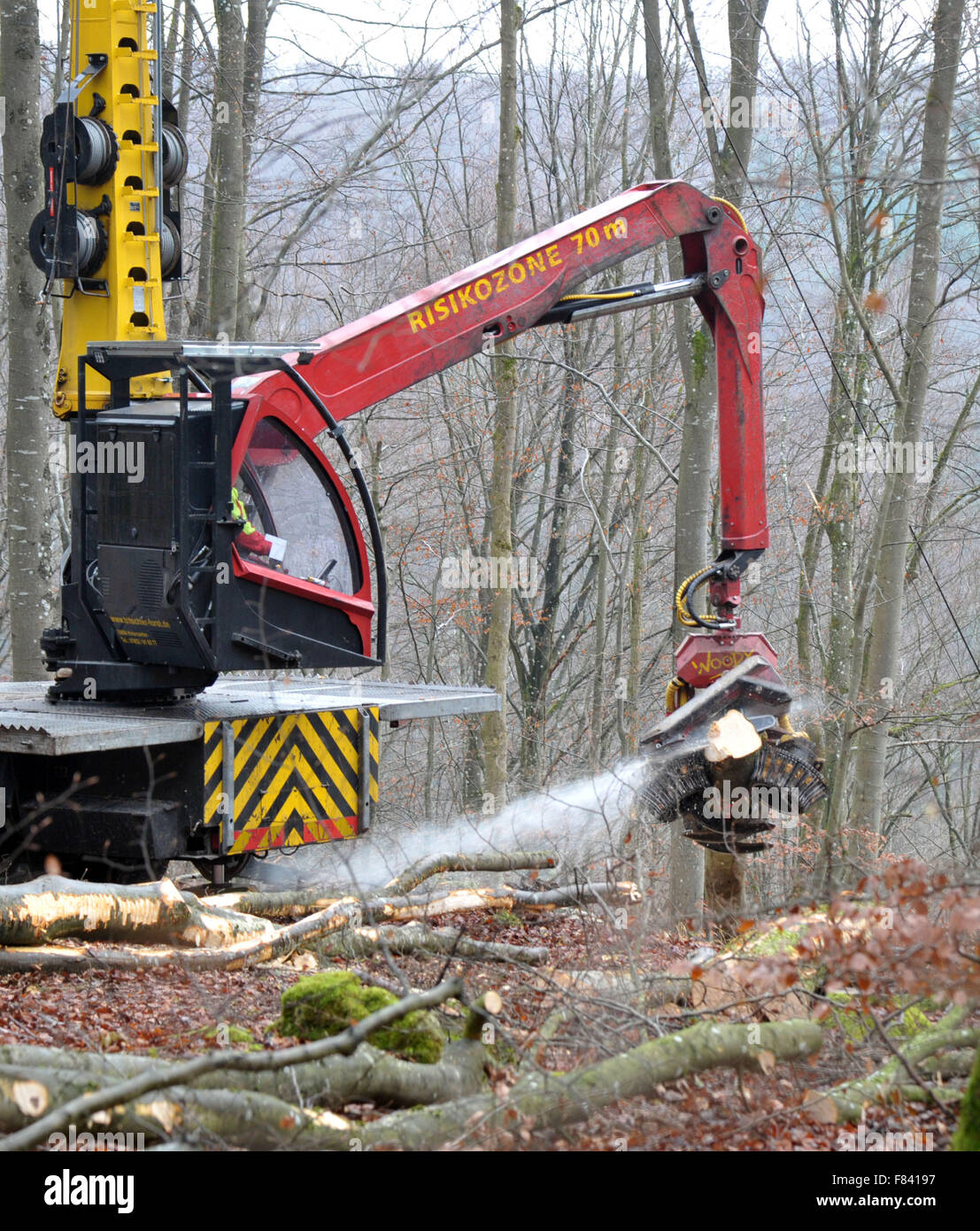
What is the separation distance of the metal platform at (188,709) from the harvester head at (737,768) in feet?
4.68

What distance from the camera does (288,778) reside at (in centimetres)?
750

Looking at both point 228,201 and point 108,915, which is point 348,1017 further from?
point 228,201

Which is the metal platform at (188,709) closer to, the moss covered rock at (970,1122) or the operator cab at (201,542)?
the operator cab at (201,542)

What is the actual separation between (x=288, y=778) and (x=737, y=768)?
102 inches

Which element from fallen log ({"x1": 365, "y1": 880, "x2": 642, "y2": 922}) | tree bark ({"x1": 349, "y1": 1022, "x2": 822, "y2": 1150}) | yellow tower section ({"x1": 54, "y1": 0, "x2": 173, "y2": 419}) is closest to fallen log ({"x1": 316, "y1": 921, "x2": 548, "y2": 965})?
fallen log ({"x1": 365, "y1": 880, "x2": 642, "y2": 922})

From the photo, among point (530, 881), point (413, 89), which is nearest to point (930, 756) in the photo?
point (413, 89)

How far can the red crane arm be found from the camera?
745 cm

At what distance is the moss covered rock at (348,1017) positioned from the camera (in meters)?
4.77

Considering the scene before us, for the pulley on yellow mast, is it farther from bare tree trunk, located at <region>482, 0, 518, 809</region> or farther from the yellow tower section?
bare tree trunk, located at <region>482, 0, 518, 809</region>

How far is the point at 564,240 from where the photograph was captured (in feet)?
26.7

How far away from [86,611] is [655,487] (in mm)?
16116

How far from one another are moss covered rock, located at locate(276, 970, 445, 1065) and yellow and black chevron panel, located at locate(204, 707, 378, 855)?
7.59ft

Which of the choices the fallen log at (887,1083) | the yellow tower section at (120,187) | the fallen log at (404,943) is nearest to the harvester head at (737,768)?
the fallen log at (404,943)
